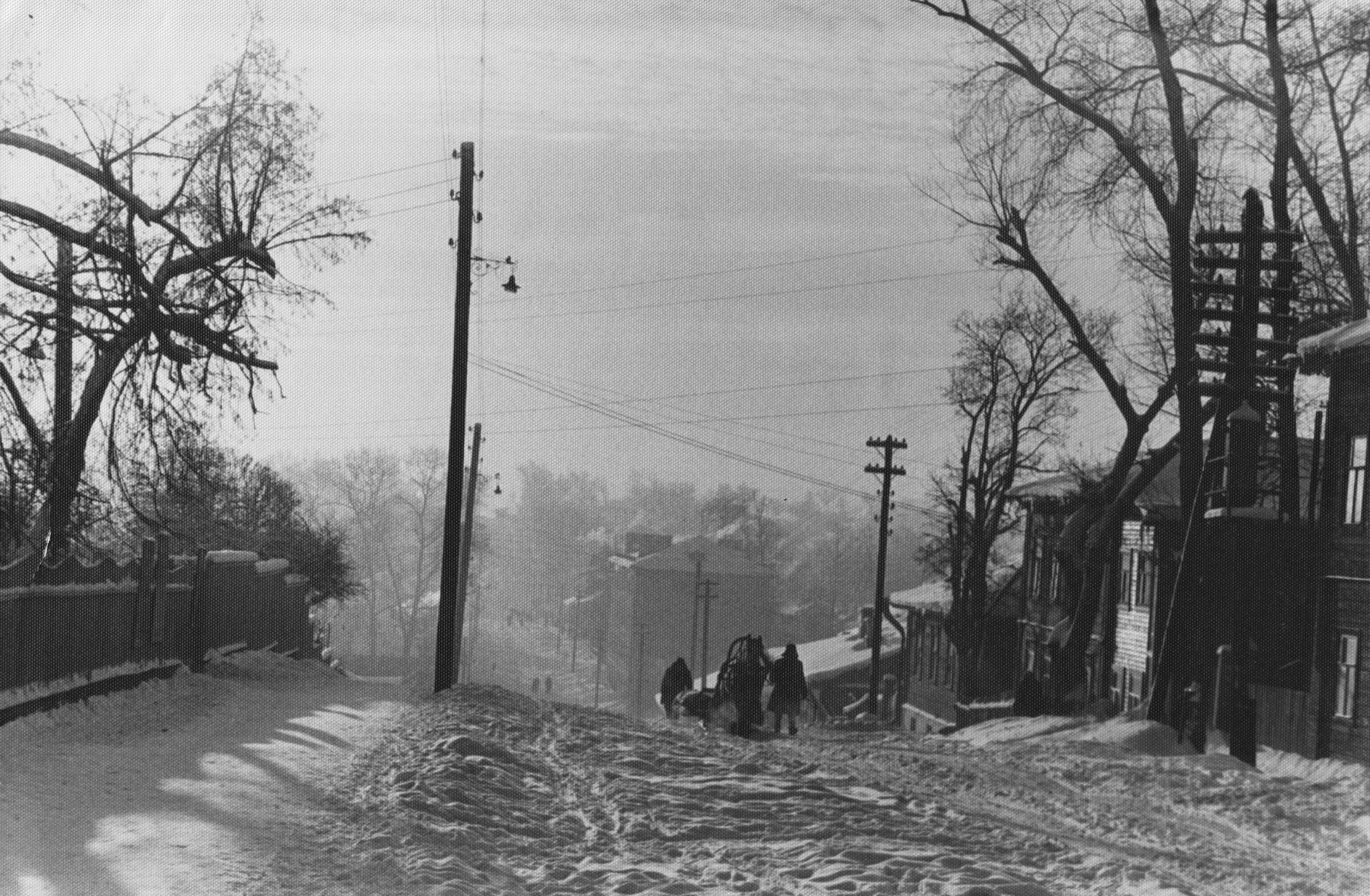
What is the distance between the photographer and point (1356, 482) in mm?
25219

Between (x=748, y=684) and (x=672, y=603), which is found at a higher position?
(x=748, y=684)

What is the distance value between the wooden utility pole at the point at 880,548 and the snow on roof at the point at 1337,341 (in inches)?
766

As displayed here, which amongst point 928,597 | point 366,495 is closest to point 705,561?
point 366,495

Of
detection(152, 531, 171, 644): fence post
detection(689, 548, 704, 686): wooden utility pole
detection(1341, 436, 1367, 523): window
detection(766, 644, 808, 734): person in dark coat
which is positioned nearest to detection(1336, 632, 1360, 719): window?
detection(1341, 436, 1367, 523): window

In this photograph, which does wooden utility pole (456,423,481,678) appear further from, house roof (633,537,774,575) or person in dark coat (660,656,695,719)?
house roof (633,537,774,575)

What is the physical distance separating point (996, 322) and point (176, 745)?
34.9m

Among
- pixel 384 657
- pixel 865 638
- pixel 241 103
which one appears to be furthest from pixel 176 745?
pixel 384 657

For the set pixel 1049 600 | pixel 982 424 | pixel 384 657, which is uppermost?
pixel 982 424

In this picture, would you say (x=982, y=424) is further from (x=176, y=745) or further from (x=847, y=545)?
(x=847, y=545)

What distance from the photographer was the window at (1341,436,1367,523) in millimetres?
24891

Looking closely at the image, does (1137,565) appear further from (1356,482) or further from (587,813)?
(587,813)

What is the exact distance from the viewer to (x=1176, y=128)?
91.1 ft

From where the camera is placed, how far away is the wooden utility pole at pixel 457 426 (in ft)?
81.4

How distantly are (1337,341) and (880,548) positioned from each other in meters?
22.9
